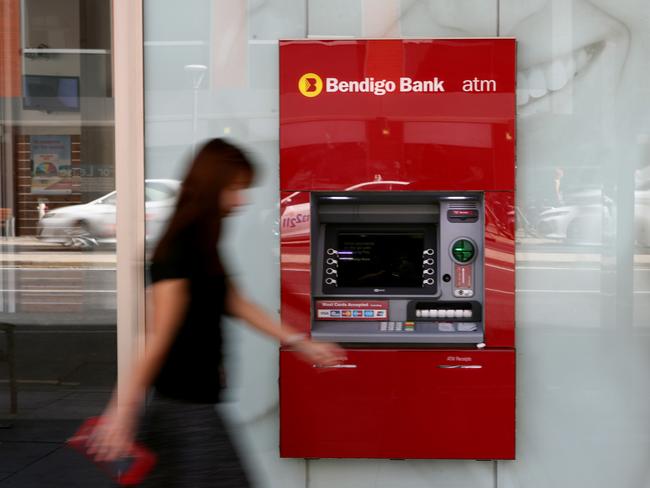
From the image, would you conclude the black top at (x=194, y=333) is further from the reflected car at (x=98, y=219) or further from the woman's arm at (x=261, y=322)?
the reflected car at (x=98, y=219)

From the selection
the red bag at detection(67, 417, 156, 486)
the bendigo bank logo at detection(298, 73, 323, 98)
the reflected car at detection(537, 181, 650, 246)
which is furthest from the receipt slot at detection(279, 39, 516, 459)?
the red bag at detection(67, 417, 156, 486)

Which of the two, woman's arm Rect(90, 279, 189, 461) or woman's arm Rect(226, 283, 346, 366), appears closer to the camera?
woman's arm Rect(90, 279, 189, 461)

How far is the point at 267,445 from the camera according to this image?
396 cm

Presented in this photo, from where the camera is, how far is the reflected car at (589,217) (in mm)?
3861

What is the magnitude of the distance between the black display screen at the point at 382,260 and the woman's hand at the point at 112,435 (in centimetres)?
158

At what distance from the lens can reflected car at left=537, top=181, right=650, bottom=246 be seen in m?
3.86

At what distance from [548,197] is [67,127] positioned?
2.41 metres

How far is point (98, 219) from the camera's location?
4.38 metres

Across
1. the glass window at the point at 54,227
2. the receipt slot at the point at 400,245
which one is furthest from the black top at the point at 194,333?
the glass window at the point at 54,227

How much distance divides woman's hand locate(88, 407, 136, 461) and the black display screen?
5.19 ft

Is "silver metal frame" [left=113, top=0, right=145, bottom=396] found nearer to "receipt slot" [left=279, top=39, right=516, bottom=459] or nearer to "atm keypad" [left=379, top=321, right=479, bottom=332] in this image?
"receipt slot" [left=279, top=39, right=516, bottom=459]

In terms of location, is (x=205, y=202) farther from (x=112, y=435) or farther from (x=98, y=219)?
(x=98, y=219)

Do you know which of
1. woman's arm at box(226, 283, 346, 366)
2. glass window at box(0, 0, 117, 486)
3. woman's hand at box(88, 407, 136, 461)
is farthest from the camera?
glass window at box(0, 0, 117, 486)

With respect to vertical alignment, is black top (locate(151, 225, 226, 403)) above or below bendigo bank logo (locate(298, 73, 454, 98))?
below
